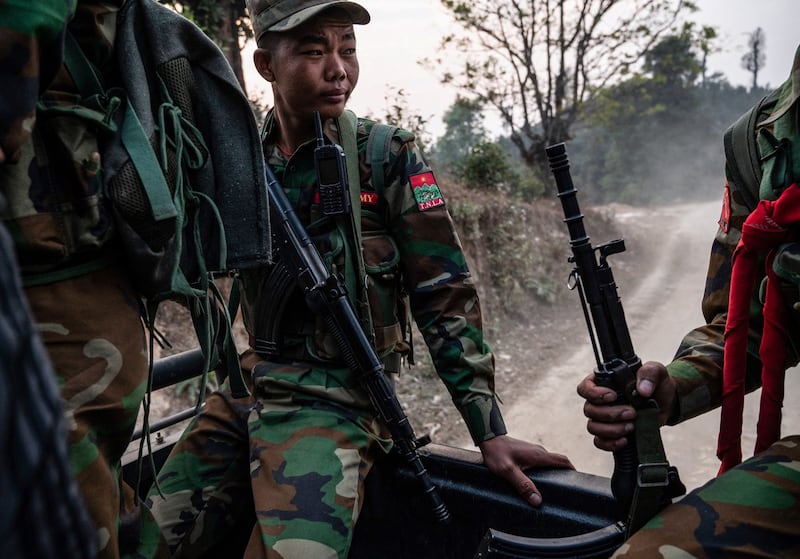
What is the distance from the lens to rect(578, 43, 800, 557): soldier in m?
1.31

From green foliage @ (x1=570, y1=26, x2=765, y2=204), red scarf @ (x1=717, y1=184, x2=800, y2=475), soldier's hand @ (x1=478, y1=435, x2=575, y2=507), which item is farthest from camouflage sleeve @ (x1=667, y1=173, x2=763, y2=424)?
green foliage @ (x1=570, y1=26, x2=765, y2=204)

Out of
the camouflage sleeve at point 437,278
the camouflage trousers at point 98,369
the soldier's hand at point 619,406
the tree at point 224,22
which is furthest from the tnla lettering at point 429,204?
the tree at point 224,22

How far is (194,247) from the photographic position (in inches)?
56.3

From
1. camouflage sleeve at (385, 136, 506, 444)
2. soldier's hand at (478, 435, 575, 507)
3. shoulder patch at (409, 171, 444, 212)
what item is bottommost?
soldier's hand at (478, 435, 575, 507)

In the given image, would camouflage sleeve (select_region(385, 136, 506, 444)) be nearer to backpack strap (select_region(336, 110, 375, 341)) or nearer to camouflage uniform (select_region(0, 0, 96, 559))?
backpack strap (select_region(336, 110, 375, 341))

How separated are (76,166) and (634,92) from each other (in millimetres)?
21809

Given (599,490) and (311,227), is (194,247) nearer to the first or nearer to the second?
(311,227)

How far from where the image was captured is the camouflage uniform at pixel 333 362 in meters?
1.86

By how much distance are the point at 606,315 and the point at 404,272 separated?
72 cm

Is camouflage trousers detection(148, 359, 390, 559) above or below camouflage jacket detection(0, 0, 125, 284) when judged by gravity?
below

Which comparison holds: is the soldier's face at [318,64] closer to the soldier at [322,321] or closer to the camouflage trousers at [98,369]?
the soldier at [322,321]

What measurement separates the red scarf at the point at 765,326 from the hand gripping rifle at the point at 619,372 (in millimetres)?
212

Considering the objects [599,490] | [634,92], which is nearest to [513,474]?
[599,490]

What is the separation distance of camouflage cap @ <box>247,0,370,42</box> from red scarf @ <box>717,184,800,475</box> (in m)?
1.32
